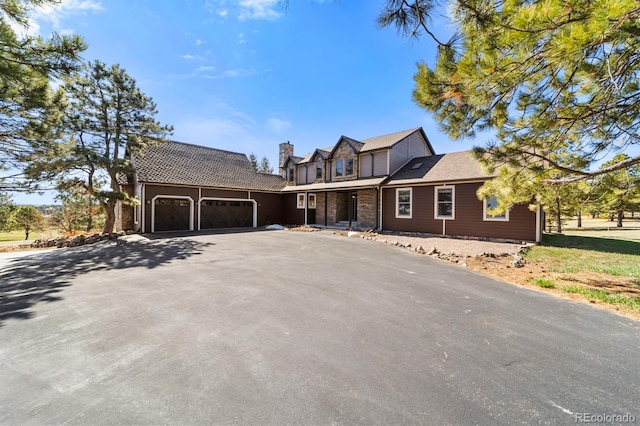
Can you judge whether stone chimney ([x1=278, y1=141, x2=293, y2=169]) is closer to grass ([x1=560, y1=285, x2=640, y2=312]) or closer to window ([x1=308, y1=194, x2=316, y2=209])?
window ([x1=308, y1=194, x2=316, y2=209])

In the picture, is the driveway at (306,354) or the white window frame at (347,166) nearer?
the driveway at (306,354)

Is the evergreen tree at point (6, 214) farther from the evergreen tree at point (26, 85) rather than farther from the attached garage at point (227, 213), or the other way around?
the evergreen tree at point (26, 85)

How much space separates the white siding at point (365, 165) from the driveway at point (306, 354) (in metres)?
12.6

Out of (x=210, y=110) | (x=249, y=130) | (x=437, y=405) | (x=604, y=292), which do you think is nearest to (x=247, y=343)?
(x=437, y=405)

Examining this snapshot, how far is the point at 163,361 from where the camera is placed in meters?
2.58

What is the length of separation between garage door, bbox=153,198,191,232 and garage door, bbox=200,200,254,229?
3.11 feet

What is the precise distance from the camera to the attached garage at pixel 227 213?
16781 mm

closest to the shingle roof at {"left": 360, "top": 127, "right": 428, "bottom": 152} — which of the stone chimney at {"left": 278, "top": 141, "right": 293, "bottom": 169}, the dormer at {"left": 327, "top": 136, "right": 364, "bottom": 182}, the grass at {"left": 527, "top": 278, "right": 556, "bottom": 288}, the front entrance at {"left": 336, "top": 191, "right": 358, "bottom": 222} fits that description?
the dormer at {"left": 327, "top": 136, "right": 364, "bottom": 182}

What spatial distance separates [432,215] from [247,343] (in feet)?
41.5

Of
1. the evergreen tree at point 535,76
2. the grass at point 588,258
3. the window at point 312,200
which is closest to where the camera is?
the evergreen tree at point 535,76

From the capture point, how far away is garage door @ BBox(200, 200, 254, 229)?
16.8 m

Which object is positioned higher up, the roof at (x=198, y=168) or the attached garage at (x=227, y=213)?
the roof at (x=198, y=168)

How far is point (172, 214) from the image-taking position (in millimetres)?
15359

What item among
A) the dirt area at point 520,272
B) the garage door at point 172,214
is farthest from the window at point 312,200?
the dirt area at point 520,272
